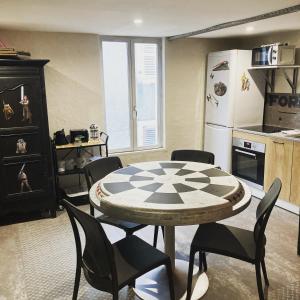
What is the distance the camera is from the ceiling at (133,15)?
242 centimetres

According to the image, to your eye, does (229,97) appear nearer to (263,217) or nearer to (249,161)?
(249,161)

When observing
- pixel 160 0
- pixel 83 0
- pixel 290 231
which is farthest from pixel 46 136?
pixel 290 231

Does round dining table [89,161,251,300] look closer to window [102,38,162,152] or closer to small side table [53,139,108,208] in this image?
small side table [53,139,108,208]

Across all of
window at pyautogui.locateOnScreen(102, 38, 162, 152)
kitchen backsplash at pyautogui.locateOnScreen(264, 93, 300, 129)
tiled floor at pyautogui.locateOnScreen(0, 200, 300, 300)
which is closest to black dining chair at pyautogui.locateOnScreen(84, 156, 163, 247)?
tiled floor at pyautogui.locateOnScreen(0, 200, 300, 300)

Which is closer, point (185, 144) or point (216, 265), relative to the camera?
point (216, 265)

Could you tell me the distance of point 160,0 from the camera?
2338mm

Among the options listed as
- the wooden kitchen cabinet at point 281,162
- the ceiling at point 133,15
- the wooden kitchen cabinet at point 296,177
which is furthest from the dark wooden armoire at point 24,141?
the wooden kitchen cabinet at point 296,177

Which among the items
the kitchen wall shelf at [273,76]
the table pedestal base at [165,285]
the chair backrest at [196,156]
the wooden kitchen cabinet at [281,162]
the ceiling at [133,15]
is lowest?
the table pedestal base at [165,285]

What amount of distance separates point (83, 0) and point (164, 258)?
1.92 meters

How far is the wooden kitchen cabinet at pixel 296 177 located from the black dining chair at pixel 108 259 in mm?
2207

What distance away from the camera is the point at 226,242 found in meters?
2.12

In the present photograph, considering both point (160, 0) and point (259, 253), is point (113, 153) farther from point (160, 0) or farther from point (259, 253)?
point (259, 253)

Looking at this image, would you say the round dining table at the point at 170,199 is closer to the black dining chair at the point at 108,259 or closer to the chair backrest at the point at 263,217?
the chair backrest at the point at 263,217

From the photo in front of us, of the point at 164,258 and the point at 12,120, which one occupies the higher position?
the point at 12,120
